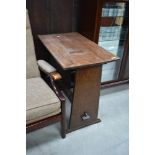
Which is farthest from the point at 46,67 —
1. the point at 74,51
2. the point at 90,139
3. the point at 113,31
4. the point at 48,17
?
the point at 113,31

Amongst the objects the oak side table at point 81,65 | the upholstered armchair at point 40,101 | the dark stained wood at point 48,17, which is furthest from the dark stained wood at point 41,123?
the dark stained wood at point 48,17

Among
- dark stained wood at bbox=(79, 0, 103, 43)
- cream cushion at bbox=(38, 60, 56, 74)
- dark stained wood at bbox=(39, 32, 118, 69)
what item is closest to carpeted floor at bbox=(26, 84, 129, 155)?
cream cushion at bbox=(38, 60, 56, 74)

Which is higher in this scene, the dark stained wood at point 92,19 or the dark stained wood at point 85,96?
the dark stained wood at point 92,19

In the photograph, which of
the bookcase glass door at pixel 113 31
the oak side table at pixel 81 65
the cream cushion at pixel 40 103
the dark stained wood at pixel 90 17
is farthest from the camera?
the bookcase glass door at pixel 113 31

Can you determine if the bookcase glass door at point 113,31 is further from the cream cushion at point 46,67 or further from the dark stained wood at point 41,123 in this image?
the dark stained wood at point 41,123

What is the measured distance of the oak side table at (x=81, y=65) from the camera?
1415 mm

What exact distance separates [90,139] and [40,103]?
24.1 inches

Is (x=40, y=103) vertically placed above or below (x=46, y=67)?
A: below

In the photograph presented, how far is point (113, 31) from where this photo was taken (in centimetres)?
207

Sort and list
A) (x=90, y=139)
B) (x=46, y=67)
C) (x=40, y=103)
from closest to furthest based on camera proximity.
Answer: (x=40, y=103) → (x=46, y=67) → (x=90, y=139)

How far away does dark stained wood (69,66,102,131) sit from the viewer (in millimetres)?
1518

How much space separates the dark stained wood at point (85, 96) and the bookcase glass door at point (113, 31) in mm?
613

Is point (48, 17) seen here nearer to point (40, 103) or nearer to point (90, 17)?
point (90, 17)
